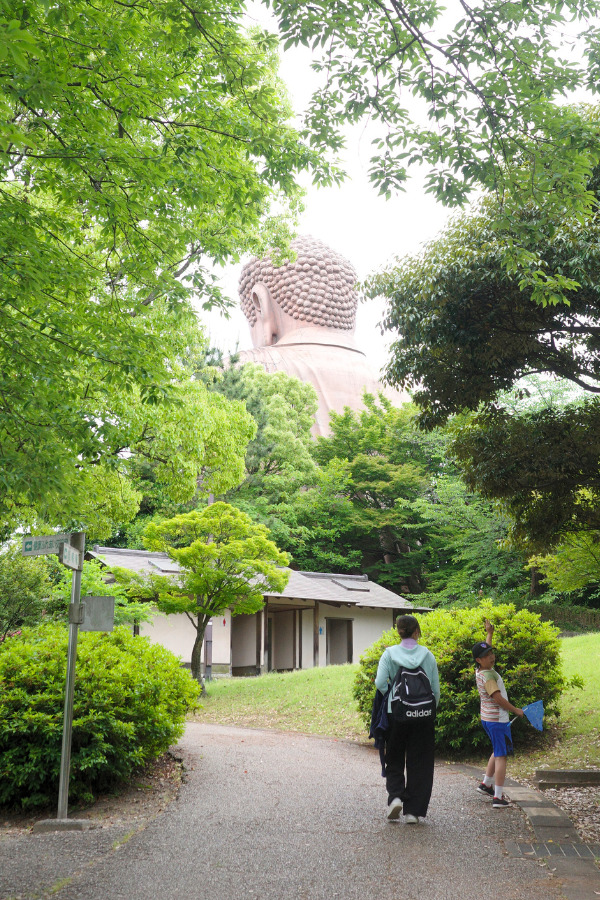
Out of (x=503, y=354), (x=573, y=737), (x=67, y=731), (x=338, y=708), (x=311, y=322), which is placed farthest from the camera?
(x=311, y=322)

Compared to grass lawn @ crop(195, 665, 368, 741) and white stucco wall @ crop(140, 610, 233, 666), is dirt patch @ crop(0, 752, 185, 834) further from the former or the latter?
white stucco wall @ crop(140, 610, 233, 666)

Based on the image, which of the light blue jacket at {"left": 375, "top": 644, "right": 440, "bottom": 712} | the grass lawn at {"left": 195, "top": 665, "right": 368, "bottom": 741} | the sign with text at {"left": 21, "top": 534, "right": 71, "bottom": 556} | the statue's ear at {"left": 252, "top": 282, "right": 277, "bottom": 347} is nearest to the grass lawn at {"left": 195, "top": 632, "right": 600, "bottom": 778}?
the grass lawn at {"left": 195, "top": 665, "right": 368, "bottom": 741}

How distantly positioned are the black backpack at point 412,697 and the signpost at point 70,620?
7.04 ft

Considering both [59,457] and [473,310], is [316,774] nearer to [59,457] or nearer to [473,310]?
[59,457]

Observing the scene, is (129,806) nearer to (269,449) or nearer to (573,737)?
(573,737)

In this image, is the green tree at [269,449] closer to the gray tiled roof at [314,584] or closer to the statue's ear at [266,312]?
the gray tiled roof at [314,584]

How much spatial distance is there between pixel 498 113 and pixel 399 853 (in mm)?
4536

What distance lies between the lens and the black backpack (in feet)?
15.9

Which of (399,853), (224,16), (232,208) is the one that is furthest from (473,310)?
(399,853)

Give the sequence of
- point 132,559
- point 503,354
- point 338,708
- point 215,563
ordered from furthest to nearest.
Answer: point 132,559 → point 215,563 → point 338,708 → point 503,354

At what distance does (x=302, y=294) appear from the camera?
4112 cm

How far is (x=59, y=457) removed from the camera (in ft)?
17.2

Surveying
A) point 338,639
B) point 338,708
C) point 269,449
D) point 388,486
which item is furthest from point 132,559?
point 388,486

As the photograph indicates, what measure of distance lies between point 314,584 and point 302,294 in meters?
22.4
